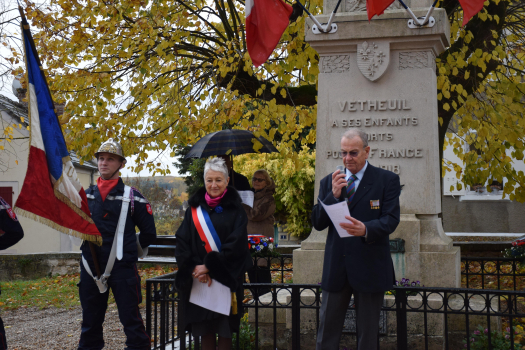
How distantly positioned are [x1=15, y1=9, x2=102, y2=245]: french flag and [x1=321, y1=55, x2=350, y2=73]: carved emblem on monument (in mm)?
2839

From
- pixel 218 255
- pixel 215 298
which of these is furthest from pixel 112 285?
pixel 218 255

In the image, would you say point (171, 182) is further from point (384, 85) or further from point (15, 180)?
point (384, 85)

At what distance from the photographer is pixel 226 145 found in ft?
23.9

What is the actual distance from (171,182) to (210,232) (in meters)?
28.0

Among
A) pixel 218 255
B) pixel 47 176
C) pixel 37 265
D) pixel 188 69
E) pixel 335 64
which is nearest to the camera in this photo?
pixel 218 255

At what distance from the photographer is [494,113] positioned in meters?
8.35

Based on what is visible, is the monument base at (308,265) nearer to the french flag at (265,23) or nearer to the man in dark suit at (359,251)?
the man in dark suit at (359,251)

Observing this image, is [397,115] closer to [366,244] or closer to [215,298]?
[366,244]

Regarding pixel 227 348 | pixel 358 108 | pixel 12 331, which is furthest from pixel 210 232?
pixel 12 331

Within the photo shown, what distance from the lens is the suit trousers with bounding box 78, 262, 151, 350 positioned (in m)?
4.72

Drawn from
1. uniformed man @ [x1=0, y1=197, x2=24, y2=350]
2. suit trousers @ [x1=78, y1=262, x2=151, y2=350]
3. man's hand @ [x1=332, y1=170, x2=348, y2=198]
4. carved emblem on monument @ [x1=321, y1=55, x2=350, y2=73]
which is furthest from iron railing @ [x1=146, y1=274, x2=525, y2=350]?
carved emblem on monument @ [x1=321, y1=55, x2=350, y2=73]

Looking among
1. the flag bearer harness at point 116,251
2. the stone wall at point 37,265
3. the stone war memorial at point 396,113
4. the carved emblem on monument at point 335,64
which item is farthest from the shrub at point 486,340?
the stone wall at point 37,265

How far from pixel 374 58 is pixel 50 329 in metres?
6.16

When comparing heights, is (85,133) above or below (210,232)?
above
